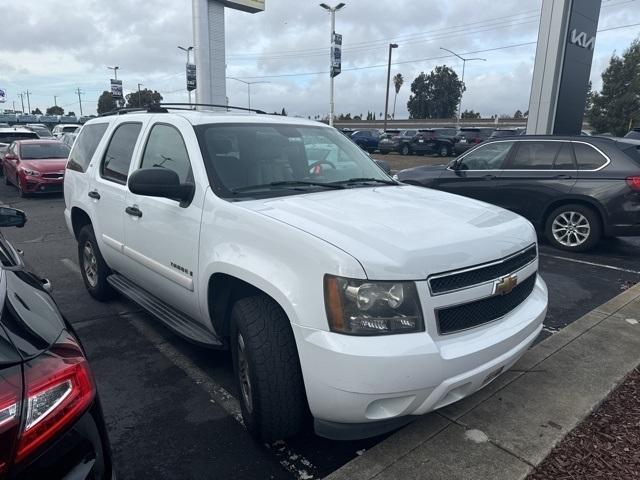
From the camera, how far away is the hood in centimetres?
1311

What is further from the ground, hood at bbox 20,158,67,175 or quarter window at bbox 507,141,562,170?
quarter window at bbox 507,141,562,170

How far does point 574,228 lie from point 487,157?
188 centimetres

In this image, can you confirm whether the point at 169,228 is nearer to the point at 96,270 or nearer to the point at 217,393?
the point at 217,393

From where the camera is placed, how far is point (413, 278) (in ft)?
7.55

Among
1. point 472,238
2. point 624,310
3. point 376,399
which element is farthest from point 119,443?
point 624,310

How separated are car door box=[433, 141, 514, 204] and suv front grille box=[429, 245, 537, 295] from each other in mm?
5744

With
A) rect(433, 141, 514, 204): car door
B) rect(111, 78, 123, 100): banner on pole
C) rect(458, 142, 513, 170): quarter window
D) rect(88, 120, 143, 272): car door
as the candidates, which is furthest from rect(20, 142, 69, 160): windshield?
rect(111, 78, 123, 100): banner on pole

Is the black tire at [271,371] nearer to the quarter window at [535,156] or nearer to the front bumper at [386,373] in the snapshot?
the front bumper at [386,373]

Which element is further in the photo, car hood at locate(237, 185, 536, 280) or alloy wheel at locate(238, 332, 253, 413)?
alloy wheel at locate(238, 332, 253, 413)

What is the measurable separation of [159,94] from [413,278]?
97499mm

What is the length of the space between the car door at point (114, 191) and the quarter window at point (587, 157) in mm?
6343

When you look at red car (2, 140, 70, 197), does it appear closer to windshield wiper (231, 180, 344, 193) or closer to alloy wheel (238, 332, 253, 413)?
windshield wiper (231, 180, 344, 193)

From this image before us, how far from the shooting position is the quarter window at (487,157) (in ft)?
27.2

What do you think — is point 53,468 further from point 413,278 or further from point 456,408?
point 456,408
